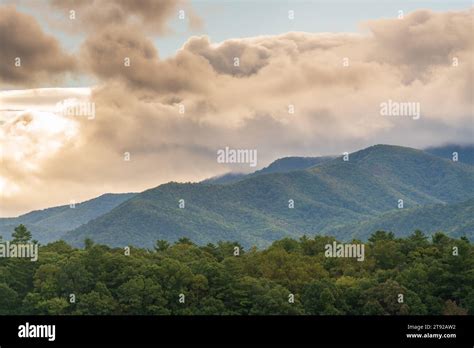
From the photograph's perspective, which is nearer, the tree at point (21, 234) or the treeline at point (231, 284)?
the treeline at point (231, 284)

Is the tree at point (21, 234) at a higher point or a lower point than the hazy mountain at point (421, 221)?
lower

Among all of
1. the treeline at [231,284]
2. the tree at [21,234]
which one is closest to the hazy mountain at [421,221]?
the treeline at [231,284]

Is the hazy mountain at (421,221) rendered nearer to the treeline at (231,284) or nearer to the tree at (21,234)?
the treeline at (231,284)

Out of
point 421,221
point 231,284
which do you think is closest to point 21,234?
point 231,284

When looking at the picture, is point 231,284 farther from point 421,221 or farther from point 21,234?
point 421,221

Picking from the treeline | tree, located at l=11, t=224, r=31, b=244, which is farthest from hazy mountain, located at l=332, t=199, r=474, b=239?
tree, located at l=11, t=224, r=31, b=244

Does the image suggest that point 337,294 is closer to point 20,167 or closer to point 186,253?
point 186,253

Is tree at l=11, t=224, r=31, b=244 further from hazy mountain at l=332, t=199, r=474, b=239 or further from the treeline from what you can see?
hazy mountain at l=332, t=199, r=474, b=239
